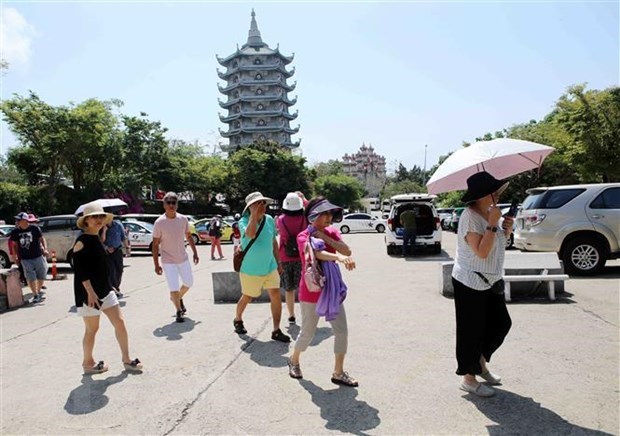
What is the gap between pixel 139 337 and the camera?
5996 millimetres

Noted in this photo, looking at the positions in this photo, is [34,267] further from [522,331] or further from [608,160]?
[608,160]

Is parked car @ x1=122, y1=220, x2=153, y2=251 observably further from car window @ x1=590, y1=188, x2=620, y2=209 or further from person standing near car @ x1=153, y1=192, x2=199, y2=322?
car window @ x1=590, y1=188, x2=620, y2=209

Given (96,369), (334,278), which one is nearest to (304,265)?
(334,278)

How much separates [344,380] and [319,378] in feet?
1.04

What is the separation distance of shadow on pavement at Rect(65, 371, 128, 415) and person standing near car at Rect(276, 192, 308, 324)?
2113 mm

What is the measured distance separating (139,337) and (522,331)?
15.5 feet

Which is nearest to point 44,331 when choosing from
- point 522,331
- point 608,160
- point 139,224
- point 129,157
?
point 522,331

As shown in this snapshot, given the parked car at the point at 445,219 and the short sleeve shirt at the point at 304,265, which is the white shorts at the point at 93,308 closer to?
the short sleeve shirt at the point at 304,265

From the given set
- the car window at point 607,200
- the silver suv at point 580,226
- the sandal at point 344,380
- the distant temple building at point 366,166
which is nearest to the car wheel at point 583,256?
the silver suv at point 580,226

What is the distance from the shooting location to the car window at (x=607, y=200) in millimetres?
9297

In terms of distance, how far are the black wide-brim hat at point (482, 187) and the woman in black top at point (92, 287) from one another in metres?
3.45

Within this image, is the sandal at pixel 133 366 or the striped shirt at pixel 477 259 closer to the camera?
the striped shirt at pixel 477 259

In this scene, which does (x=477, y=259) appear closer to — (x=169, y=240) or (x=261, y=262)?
(x=261, y=262)

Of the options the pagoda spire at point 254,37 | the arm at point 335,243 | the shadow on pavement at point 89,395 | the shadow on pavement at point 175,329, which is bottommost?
the shadow on pavement at point 89,395
